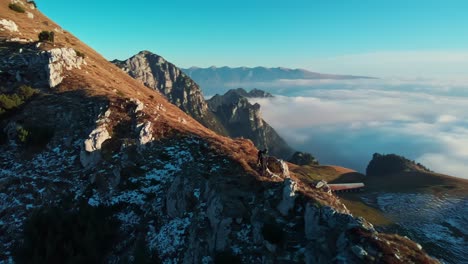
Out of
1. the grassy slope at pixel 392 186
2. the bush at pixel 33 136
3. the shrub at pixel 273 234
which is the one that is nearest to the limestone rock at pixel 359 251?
the shrub at pixel 273 234

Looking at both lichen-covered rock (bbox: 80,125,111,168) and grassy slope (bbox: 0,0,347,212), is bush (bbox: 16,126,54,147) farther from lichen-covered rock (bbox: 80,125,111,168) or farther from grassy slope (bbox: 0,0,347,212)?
grassy slope (bbox: 0,0,347,212)

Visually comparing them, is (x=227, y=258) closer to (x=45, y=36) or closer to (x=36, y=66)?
(x=36, y=66)

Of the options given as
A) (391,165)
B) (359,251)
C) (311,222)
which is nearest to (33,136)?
(311,222)

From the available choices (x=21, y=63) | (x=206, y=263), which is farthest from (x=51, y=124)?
(x=206, y=263)

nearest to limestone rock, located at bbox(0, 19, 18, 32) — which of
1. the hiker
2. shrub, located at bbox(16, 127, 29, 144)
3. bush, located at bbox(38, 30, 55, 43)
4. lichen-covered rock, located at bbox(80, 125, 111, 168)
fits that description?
bush, located at bbox(38, 30, 55, 43)

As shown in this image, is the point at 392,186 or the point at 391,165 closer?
the point at 392,186
